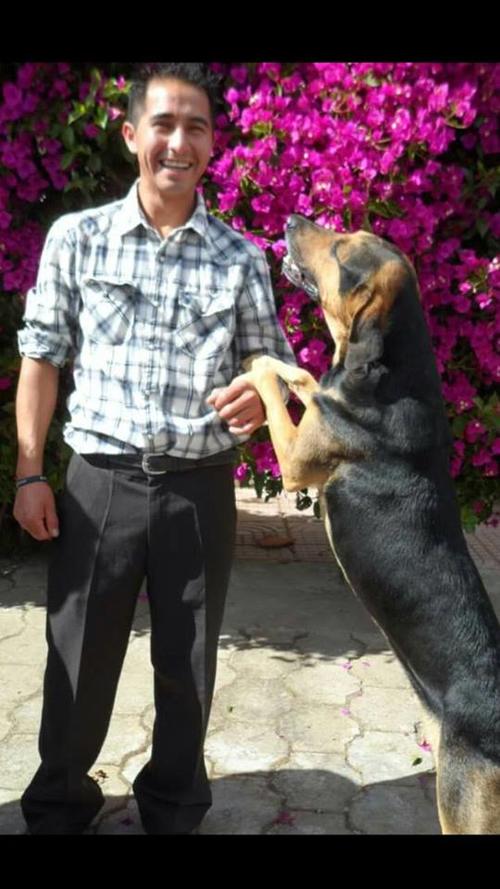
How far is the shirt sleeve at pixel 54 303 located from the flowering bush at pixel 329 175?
1.79 metres

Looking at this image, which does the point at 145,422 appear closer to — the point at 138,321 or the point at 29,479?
the point at 138,321

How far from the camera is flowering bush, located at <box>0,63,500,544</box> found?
4.12 meters

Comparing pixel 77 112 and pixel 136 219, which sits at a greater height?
pixel 77 112

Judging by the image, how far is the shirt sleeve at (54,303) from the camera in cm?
270

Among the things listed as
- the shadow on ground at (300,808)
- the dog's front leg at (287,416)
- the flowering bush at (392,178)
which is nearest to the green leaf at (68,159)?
the flowering bush at (392,178)

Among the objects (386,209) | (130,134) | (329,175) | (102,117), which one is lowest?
(130,134)

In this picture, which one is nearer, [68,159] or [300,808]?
[300,808]

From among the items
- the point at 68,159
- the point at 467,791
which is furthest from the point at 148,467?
the point at 68,159

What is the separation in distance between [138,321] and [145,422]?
1.01 ft

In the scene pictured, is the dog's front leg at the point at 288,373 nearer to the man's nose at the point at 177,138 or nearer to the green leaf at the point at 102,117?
the man's nose at the point at 177,138

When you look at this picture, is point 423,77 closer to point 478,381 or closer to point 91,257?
point 478,381

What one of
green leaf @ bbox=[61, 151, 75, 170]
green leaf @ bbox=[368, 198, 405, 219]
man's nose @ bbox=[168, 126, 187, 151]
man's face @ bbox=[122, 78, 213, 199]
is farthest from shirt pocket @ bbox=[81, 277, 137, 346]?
green leaf @ bbox=[61, 151, 75, 170]

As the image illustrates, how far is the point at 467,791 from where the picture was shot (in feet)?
7.97

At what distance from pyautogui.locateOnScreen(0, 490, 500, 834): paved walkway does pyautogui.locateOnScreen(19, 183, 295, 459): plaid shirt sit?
3.96 feet
